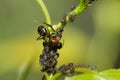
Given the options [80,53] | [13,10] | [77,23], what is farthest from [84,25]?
[13,10]

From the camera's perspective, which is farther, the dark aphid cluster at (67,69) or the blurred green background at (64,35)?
the blurred green background at (64,35)

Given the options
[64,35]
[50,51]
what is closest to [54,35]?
[50,51]

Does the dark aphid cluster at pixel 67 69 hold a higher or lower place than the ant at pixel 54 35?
lower

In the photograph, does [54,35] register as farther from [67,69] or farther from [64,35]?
[64,35]

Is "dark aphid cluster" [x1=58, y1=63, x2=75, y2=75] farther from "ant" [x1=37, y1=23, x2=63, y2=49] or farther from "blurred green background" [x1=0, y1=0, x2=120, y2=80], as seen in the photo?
"blurred green background" [x1=0, y1=0, x2=120, y2=80]

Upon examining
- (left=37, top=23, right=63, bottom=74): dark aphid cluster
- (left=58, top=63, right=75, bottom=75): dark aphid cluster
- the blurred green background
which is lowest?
(left=58, top=63, right=75, bottom=75): dark aphid cluster

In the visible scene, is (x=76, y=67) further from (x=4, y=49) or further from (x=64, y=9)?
(x=64, y=9)

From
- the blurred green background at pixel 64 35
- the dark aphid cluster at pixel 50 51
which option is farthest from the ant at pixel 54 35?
the blurred green background at pixel 64 35


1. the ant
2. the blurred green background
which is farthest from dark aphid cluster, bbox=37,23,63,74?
the blurred green background

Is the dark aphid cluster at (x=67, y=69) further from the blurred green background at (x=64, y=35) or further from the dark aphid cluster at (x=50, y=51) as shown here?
the blurred green background at (x=64, y=35)
